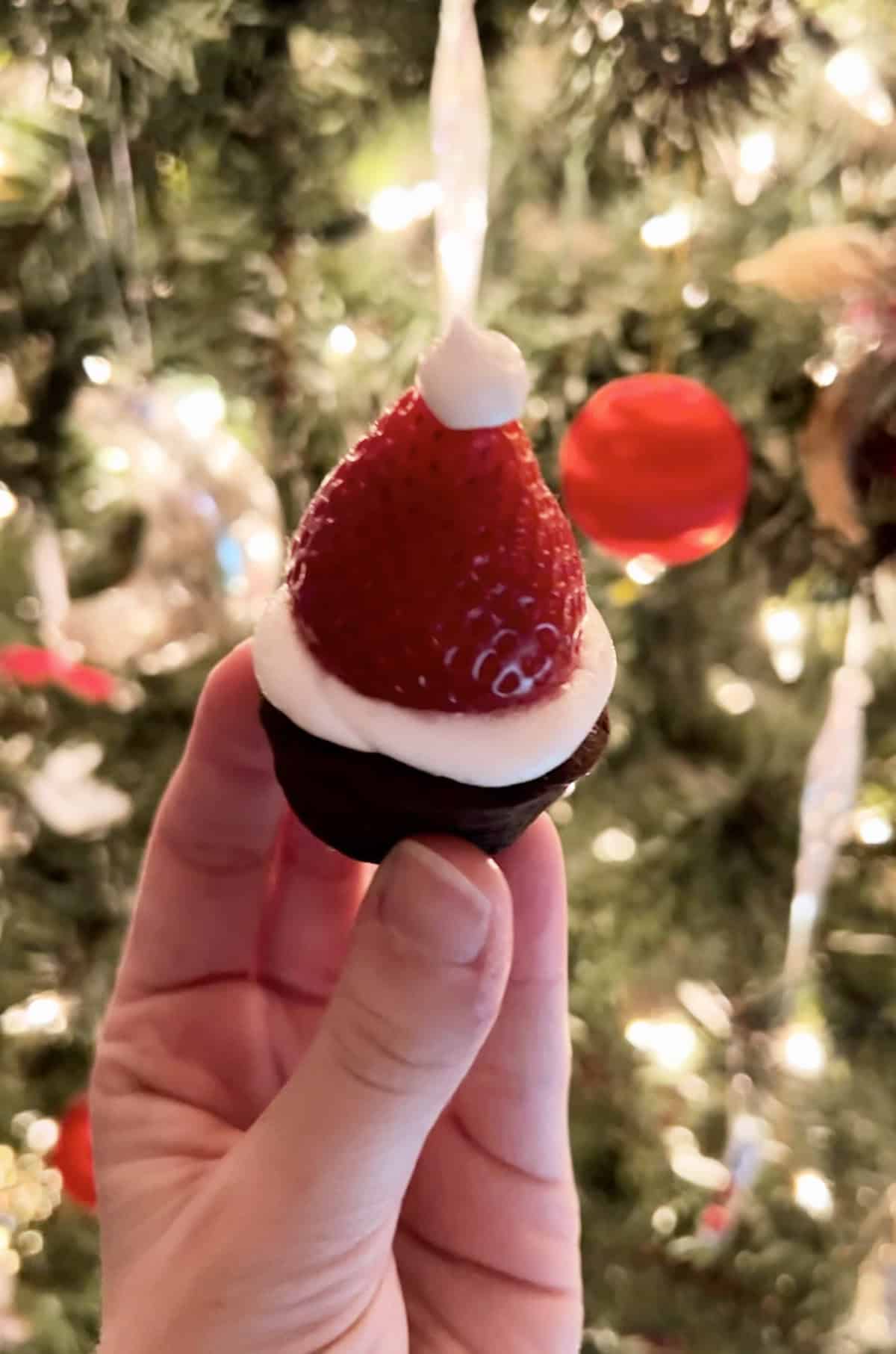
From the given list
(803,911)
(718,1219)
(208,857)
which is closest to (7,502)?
(208,857)

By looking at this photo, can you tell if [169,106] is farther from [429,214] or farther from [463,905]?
[463,905]

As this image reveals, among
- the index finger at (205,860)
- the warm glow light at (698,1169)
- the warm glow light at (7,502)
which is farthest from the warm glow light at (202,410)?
the warm glow light at (698,1169)

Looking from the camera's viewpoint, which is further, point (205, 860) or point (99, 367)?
point (99, 367)

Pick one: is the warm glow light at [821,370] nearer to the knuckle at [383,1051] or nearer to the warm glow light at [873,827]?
the warm glow light at [873,827]

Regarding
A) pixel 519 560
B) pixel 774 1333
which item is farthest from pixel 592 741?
pixel 774 1333

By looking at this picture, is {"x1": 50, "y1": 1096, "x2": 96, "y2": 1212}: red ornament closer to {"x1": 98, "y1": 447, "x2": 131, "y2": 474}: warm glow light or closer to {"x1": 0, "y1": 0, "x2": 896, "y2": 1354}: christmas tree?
{"x1": 0, "y1": 0, "x2": 896, "y2": 1354}: christmas tree

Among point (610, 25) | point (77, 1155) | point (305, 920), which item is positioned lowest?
point (77, 1155)

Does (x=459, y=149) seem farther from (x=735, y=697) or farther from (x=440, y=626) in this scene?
(x=735, y=697)

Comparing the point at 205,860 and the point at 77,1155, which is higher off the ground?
the point at 205,860
